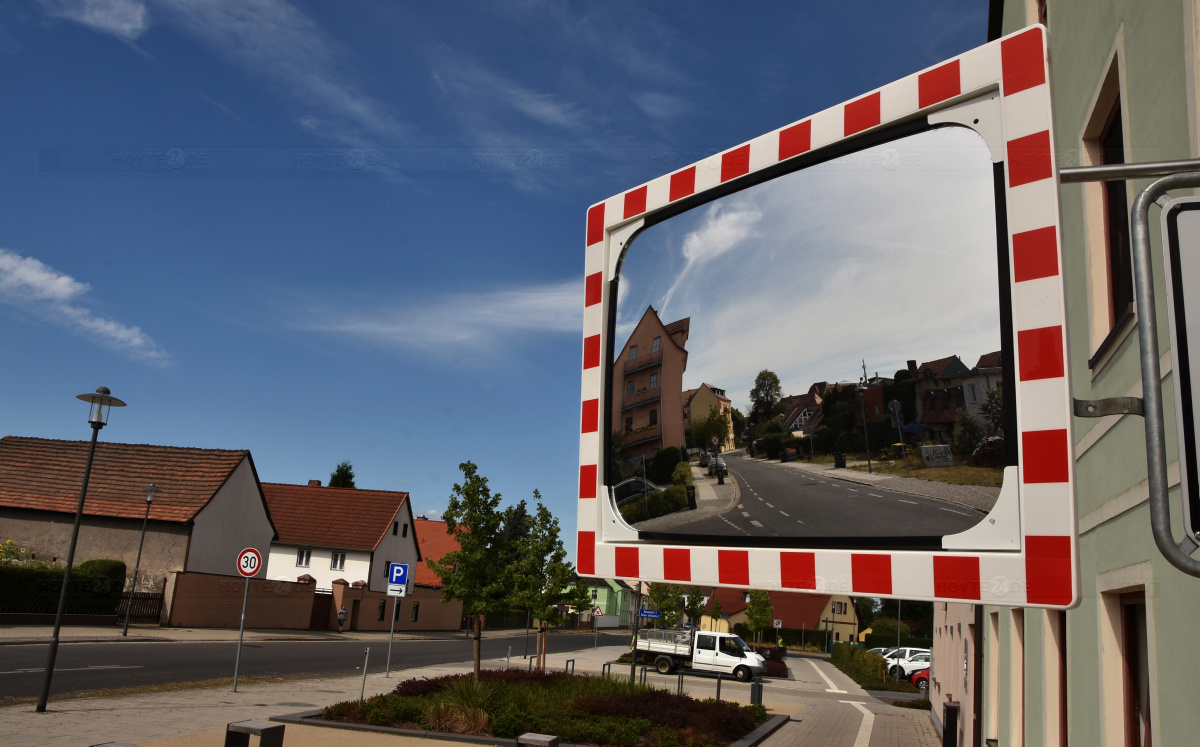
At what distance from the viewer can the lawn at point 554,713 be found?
38.4 ft

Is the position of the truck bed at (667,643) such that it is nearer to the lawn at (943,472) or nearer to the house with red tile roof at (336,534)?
the house with red tile roof at (336,534)

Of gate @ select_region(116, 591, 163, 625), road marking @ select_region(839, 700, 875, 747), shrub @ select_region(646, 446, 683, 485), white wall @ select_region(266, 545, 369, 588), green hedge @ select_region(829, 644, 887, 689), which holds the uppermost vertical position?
shrub @ select_region(646, 446, 683, 485)

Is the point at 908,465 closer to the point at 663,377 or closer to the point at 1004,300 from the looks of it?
the point at 1004,300

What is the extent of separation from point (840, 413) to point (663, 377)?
525mm

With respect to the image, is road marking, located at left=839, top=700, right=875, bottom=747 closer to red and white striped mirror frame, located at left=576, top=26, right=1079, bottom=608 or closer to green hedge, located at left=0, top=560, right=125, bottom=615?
red and white striped mirror frame, located at left=576, top=26, right=1079, bottom=608

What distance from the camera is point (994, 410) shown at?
162 cm

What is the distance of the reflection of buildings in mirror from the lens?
2.31m

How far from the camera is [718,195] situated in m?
2.18

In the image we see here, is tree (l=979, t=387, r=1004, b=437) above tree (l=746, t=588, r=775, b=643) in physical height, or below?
above

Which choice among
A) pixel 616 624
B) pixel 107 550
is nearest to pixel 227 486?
pixel 107 550

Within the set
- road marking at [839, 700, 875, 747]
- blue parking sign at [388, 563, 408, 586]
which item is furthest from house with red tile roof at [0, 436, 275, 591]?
road marking at [839, 700, 875, 747]

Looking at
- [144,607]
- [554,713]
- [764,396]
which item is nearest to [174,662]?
[554,713]

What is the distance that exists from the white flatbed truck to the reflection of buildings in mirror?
97.0 feet

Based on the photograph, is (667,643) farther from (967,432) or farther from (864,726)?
(967,432)
